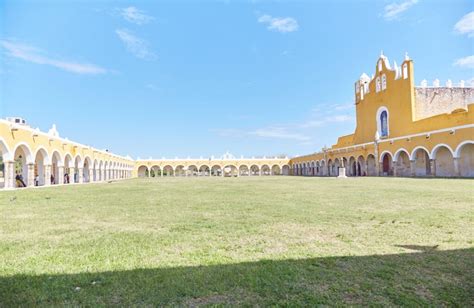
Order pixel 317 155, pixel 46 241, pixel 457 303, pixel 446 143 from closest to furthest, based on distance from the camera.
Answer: pixel 457 303, pixel 46 241, pixel 446 143, pixel 317 155

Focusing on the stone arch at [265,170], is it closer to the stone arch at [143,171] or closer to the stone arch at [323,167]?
the stone arch at [323,167]

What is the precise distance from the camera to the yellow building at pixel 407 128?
2230 centimetres

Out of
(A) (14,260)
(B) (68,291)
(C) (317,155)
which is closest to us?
(B) (68,291)

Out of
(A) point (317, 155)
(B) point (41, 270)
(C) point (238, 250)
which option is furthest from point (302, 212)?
(A) point (317, 155)

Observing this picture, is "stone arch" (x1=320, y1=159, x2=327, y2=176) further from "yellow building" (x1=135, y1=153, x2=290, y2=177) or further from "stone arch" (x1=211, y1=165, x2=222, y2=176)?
"stone arch" (x1=211, y1=165, x2=222, y2=176)

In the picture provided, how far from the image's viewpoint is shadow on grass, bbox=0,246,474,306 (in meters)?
2.35

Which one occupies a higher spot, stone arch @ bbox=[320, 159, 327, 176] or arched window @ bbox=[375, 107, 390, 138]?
arched window @ bbox=[375, 107, 390, 138]

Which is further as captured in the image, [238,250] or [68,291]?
[238,250]

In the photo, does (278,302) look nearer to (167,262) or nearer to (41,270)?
(167,262)

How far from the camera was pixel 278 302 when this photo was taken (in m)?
2.30

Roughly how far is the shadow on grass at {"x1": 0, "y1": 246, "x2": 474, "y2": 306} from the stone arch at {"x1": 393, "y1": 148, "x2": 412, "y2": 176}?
28100 mm

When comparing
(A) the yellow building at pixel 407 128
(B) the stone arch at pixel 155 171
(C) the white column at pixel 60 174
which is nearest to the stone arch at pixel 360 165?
(A) the yellow building at pixel 407 128

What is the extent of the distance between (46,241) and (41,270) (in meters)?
1.35

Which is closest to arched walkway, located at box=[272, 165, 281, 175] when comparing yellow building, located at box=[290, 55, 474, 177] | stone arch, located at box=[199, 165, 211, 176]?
stone arch, located at box=[199, 165, 211, 176]
